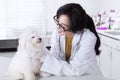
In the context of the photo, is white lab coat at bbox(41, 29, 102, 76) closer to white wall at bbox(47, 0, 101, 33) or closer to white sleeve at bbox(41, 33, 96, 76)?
white sleeve at bbox(41, 33, 96, 76)

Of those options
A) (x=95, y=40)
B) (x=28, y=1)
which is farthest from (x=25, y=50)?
(x=28, y=1)

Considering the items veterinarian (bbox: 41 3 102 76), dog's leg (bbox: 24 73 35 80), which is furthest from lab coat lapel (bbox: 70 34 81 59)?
dog's leg (bbox: 24 73 35 80)

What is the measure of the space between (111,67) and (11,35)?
1.81 metres

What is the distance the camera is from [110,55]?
10.2 feet

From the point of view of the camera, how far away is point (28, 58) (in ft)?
5.26

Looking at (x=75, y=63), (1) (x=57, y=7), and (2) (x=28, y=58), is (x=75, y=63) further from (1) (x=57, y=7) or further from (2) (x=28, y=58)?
(1) (x=57, y=7)

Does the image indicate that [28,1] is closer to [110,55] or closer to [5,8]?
[5,8]

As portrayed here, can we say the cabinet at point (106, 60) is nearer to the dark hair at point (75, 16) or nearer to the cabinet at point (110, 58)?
the cabinet at point (110, 58)

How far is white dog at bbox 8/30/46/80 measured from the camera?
5.08 feet

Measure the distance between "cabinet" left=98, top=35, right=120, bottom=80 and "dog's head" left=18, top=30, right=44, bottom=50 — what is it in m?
1.47

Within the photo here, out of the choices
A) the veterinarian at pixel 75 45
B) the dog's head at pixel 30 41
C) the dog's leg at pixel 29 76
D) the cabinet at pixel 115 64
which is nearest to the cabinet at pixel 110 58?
the cabinet at pixel 115 64

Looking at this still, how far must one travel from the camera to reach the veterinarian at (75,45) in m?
1.59

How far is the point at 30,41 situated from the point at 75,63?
1.19 feet

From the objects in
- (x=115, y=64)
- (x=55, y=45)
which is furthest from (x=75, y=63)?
(x=115, y=64)
